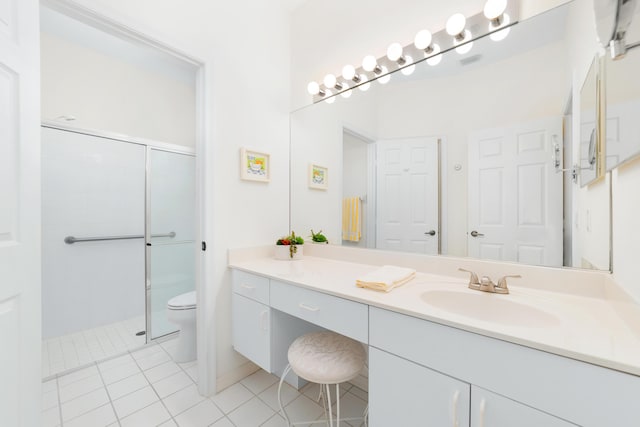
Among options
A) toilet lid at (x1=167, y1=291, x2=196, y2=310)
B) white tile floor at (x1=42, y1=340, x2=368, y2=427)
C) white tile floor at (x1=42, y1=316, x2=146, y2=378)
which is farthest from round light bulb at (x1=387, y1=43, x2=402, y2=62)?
white tile floor at (x1=42, y1=316, x2=146, y2=378)

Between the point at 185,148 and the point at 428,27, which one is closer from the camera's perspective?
the point at 428,27

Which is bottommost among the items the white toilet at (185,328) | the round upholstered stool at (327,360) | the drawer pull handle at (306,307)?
the white toilet at (185,328)

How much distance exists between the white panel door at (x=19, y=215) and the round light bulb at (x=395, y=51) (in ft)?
5.10

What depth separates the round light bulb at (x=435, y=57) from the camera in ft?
4.45

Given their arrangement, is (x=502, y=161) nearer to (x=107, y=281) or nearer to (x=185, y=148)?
(x=185, y=148)

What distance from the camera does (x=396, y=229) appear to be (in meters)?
1.53

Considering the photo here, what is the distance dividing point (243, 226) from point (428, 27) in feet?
5.23

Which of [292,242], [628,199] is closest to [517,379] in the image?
[628,199]

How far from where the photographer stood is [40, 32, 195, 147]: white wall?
2.17 metres

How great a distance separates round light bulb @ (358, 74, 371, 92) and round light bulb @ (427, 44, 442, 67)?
0.38m

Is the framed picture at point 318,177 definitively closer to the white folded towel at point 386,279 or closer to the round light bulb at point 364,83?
the round light bulb at point 364,83

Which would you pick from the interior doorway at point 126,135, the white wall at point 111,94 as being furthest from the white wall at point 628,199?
the white wall at point 111,94

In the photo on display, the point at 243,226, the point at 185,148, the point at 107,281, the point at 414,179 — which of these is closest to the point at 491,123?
the point at 414,179

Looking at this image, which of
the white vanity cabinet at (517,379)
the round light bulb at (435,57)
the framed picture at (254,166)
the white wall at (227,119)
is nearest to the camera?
the white vanity cabinet at (517,379)
